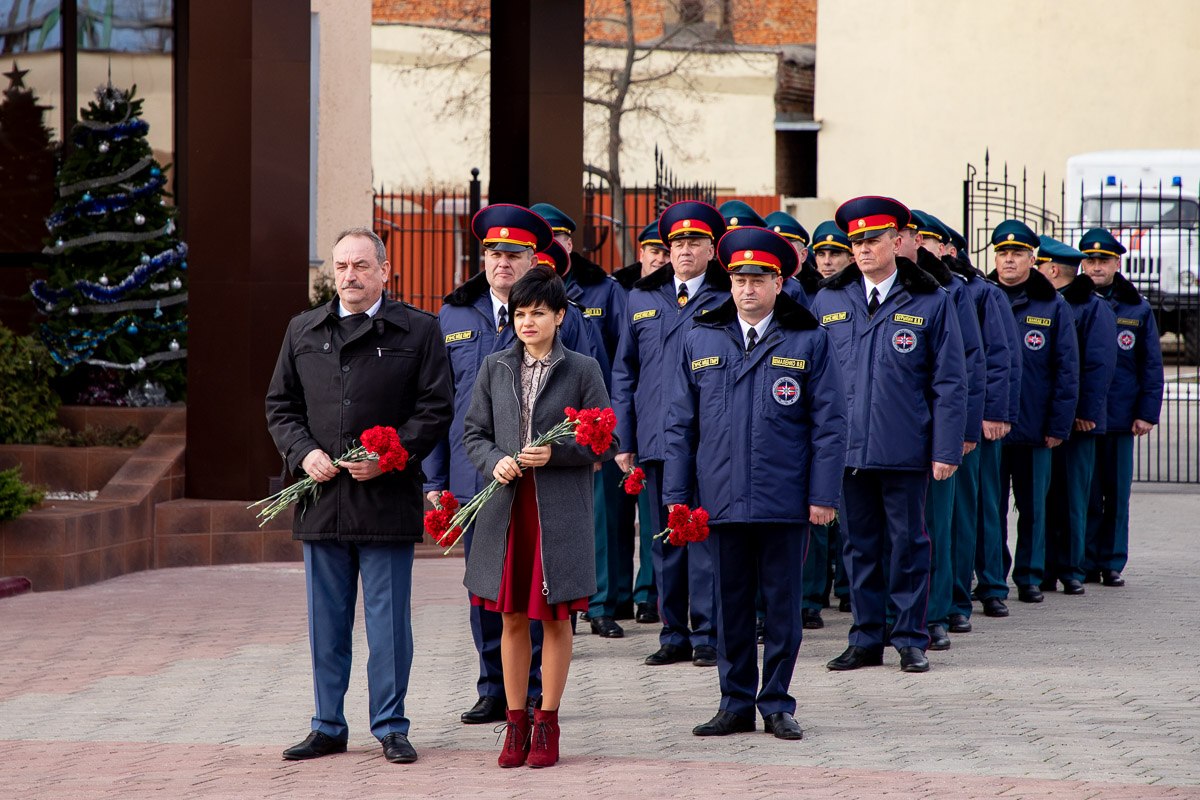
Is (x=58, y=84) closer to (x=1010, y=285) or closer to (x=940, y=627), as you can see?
(x=1010, y=285)

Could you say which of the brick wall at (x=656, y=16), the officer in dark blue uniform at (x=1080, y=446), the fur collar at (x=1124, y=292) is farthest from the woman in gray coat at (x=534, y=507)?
the brick wall at (x=656, y=16)

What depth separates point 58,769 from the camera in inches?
252

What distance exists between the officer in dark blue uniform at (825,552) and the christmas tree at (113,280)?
17.0 feet

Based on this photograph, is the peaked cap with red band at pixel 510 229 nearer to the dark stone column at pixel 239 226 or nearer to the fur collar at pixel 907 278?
the fur collar at pixel 907 278

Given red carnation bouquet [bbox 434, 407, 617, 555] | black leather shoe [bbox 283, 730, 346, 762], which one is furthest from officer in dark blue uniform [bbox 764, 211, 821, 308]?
black leather shoe [bbox 283, 730, 346, 762]

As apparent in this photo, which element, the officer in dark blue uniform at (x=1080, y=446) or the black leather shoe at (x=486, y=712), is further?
the officer in dark blue uniform at (x=1080, y=446)

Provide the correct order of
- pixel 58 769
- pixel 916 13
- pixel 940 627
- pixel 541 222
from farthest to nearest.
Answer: pixel 916 13 → pixel 940 627 → pixel 541 222 → pixel 58 769

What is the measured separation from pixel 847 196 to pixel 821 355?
26.7m

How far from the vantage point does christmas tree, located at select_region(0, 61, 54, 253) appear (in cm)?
1489

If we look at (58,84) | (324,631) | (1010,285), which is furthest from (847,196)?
(324,631)

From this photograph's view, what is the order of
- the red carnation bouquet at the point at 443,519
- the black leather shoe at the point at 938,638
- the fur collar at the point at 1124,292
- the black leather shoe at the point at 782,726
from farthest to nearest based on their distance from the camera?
the fur collar at the point at 1124,292
the black leather shoe at the point at 938,638
the black leather shoe at the point at 782,726
the red carnation bouquet at the point at 443,519

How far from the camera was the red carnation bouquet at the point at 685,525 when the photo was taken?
21.9ft

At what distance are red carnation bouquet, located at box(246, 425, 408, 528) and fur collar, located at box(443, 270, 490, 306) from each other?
1.14 meters

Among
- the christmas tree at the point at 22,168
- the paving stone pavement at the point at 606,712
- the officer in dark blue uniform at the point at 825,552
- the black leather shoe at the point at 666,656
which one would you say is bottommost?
the paving stone pavement at the point at 606,712
